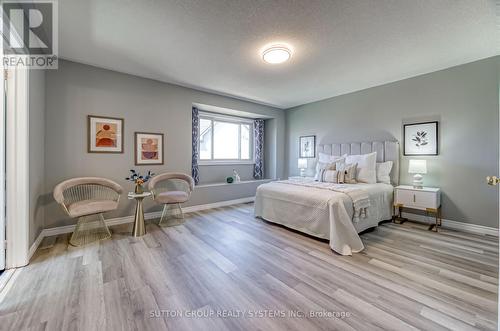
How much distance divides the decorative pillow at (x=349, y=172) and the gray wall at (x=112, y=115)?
2545 mm

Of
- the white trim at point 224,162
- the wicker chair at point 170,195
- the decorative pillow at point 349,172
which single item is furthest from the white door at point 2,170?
the decorative pillow at point 349,172

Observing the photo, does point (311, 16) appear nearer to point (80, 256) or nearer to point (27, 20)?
point (27, 20)

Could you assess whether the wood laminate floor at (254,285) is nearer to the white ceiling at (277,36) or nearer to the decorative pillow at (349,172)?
the decorative pillow at (349,172)

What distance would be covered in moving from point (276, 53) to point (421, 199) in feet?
10.2

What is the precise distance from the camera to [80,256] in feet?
7.54

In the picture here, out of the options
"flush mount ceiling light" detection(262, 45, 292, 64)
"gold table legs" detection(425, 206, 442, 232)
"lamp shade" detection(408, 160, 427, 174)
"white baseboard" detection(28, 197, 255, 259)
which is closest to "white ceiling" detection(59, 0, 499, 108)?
"flush mount ceiling light" detection(262, 45, 292, 64)

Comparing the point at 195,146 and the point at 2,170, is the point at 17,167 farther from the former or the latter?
the point at 195,146

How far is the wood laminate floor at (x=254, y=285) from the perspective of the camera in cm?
140

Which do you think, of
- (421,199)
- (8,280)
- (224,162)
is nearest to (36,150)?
(8,280)

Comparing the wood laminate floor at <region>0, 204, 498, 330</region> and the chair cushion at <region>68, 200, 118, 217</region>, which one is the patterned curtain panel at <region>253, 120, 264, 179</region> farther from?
the chair cushion at <region>68, 200, 118, 217</region>

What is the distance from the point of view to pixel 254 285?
A: 180 centimetres

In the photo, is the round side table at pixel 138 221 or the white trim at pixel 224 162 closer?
the round side table at pixel 138 221

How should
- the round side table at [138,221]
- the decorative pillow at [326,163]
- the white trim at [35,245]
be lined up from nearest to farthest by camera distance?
the white trim at [35,245]
the round side table at [138,221]
the decorative pillow at [326,163]

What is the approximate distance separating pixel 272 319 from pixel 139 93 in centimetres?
379
